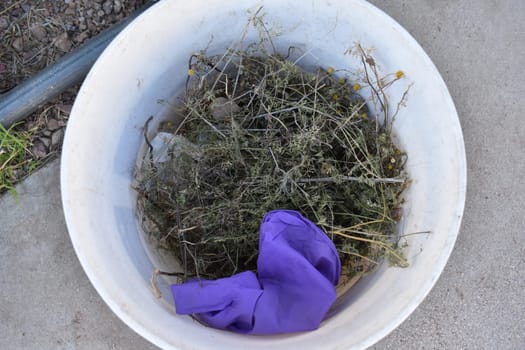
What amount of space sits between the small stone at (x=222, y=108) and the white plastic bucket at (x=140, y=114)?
150 mm

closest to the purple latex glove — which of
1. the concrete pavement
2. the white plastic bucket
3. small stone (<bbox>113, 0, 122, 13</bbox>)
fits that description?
the white plastic bucket

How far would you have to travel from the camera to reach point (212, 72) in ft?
3.94

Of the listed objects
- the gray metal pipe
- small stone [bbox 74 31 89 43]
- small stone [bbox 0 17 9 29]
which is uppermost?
small stone [bbox 0 17 9 29]

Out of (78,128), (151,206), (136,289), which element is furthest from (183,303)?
(78,128)

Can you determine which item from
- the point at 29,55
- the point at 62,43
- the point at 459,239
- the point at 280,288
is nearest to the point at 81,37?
the point at 62,43

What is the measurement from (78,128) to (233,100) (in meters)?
0.35

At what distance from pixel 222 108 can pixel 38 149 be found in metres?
0.63

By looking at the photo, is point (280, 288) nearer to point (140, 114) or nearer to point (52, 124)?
point (140, 114)

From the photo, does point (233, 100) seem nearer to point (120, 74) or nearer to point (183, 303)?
point (120, 74)

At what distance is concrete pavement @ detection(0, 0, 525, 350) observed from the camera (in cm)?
135

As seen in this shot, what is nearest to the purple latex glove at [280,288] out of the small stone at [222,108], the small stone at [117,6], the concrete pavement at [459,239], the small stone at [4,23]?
the small stone at [222,108]

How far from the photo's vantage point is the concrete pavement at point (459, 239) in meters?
1.35

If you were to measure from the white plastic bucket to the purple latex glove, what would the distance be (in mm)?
46

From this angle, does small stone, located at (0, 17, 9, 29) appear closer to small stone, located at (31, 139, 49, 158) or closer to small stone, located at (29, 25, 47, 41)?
small stone, located at (29, 25, 47, 41)
